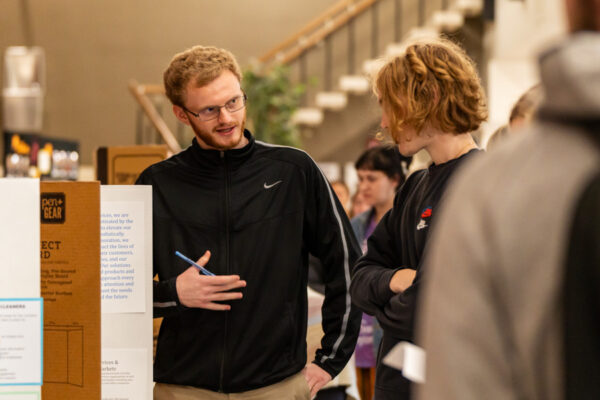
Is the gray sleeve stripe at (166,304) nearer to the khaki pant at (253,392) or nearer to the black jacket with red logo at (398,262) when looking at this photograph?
the khaki pant at (253,392)

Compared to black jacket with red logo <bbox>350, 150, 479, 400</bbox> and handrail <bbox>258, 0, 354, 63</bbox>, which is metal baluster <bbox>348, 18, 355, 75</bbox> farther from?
black jacket with red logo <bbox>350, 150, 479, 400</bbox>

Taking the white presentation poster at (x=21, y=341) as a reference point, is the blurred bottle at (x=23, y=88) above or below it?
above

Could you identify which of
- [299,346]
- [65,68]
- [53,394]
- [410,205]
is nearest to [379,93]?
[410,205]

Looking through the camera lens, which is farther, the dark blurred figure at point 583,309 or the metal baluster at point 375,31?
the metal baluster at point 375,31

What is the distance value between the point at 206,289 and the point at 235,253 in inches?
5.7

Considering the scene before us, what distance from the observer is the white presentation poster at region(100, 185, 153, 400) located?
74.2 inches

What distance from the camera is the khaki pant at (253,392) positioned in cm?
194

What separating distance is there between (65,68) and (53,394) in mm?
9046

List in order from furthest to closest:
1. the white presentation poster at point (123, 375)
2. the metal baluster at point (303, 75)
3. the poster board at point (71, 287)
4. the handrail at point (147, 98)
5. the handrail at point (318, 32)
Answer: the metal baluster at point (303, 75) → the handrail at point (318, 32) → the handrail at point (147, 98) → the white presentation poster at point (123, 375) → the poster board at point (71, 287)

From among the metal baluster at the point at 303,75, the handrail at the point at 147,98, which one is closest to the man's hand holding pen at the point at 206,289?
the handrail at the point at 147,98

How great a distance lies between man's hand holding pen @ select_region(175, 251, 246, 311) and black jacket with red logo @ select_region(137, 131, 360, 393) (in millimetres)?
34

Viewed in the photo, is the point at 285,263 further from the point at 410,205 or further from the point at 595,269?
the point at 595,269

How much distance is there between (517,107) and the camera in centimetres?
217

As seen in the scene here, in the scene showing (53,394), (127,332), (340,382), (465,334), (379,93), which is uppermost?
(379,93)
